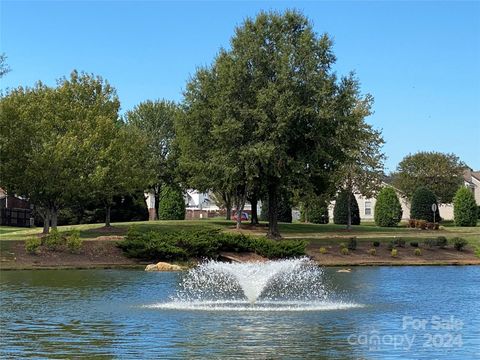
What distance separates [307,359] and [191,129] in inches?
1665

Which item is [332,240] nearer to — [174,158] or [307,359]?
[174,158]

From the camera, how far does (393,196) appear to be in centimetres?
8150

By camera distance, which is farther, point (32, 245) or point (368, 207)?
point (368, 207)

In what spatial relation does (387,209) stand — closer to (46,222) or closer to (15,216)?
(46,222)

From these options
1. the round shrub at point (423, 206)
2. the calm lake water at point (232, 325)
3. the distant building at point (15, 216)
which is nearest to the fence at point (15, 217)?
the distant building at point (15, 216)

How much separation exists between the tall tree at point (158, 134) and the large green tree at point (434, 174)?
39107 millimetres

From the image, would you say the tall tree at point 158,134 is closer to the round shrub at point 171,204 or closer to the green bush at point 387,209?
the round shrub at point 171,204

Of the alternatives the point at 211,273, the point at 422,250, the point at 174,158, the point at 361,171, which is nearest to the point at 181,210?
the point at 174,158

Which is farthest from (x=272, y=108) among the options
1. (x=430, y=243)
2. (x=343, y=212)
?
(x=343, y=212)

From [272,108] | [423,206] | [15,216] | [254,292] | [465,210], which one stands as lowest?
[254,292]

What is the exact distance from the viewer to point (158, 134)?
269 feet

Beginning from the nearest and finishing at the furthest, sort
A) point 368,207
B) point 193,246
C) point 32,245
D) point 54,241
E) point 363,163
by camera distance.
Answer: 1. point 32,245
2. point 54,241
3. point 193,246
4. point 363,163
5. point 368,207

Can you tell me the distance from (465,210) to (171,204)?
31862 mm

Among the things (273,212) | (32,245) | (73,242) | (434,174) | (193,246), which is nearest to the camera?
(32,245)
